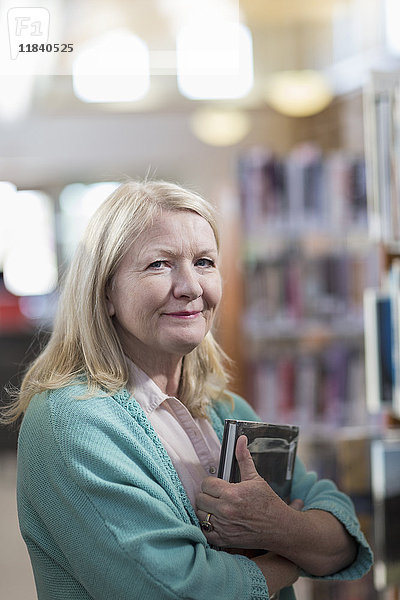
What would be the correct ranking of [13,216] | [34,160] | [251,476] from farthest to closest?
[34,160] < [13,216] < [251,476]

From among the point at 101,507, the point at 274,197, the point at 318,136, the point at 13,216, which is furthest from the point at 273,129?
the point at 101,507

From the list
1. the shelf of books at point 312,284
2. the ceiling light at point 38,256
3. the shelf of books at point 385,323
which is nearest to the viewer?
the shelf of books at point 385,323

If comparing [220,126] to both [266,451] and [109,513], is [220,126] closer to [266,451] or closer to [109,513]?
[266,451]

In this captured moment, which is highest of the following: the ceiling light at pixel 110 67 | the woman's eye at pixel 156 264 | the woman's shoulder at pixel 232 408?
the ceiling light at pixel 110 67

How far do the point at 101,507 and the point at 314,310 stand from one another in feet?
12.2

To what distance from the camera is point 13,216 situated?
2207 millimetres

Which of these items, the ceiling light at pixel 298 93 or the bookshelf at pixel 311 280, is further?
the ceiling light at pixel 298 93

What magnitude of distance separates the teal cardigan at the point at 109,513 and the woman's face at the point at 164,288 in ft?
0.41

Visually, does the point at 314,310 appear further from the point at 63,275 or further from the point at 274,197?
the point at 63,275

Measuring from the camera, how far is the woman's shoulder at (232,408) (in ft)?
5.39

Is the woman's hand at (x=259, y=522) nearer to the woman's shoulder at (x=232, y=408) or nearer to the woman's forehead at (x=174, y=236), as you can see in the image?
the woman's shoulder at (x=232, y=408)

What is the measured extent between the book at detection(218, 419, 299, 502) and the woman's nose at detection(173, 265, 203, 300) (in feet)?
0.77

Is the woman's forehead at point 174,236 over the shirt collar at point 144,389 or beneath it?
over

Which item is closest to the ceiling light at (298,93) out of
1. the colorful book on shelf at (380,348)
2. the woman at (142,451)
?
the colorful book on shelf at (380,348)
